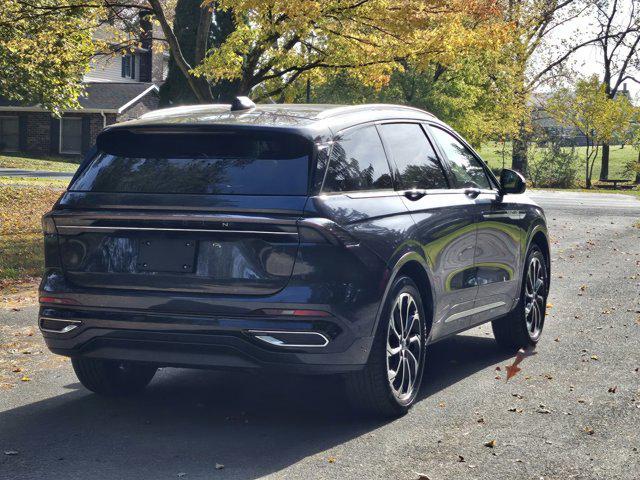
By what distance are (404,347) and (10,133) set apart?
5240cm

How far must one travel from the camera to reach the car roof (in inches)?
238

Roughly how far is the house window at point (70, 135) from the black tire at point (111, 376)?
49554mm

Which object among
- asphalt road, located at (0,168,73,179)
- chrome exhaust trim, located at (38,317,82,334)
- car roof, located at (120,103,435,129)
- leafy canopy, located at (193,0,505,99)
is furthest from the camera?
asphalt road, located at (0,168,73,179)

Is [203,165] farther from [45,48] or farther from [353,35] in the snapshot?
[45,48]

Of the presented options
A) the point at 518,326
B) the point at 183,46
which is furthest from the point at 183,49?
the point at 518,326

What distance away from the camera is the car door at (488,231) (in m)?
7.70

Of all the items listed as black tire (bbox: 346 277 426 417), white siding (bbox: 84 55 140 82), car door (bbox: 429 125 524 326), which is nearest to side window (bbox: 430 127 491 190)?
car door (bbox: 429 125 524 326)

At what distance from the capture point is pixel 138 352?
19.1 feet

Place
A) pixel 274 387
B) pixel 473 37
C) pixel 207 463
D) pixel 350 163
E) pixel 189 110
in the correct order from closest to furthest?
1. pixel 207 463
2. pixel 350 163
3. pixel 189 110
4. pixel 274 387
5. pixel 473 37

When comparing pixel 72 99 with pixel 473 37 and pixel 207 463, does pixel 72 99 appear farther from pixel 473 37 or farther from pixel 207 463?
pixel 207 463

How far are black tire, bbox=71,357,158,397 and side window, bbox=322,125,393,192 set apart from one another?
1.66m

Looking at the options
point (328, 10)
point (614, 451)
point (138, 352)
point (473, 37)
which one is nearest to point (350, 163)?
point (138, 352)

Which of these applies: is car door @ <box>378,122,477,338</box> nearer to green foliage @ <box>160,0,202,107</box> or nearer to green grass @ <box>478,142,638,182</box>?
green foliage @ <box>160,0,202,107</box>

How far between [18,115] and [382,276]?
52.1 metres
